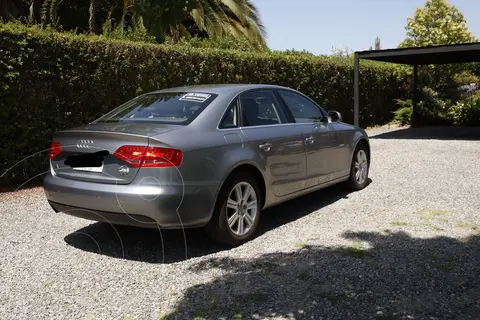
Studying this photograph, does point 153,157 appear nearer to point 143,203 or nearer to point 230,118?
point 143,203

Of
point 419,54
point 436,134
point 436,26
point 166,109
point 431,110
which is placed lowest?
point 436,134

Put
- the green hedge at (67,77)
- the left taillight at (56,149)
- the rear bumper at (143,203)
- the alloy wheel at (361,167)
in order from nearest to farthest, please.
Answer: the rear bumper at (143,203) < the left taillight at (56,149) < the alloy wheel at (361,167) < the green hedge at (67,77)

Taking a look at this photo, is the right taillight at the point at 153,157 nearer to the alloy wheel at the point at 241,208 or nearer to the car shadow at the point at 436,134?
the alloy wheel at the point at 241,208

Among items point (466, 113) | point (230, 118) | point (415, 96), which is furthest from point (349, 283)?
point (466, 113)

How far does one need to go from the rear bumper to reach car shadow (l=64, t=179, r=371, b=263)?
46 centimetres

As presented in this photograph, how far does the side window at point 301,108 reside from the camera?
20.5 ft

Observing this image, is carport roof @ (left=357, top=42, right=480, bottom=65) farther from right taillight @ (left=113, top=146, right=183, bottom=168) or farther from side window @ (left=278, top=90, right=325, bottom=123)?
right taillight @ (left=113, top=146, right=183, bottom=168)

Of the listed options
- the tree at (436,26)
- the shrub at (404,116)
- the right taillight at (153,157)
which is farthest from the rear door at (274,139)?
the tree at (436,26)

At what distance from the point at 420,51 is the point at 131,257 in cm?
1252

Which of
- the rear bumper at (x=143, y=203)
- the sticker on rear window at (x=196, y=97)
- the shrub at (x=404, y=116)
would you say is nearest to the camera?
the rear bumper at (x=143, y=203)

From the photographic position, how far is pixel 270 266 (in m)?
4.45

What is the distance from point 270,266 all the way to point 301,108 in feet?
8.69

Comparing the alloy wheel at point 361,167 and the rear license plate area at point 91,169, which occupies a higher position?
the rear license plate area at point 91,169

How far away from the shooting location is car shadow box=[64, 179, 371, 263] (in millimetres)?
4867
